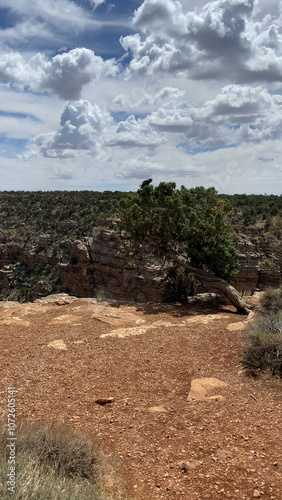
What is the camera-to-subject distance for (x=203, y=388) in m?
5.59

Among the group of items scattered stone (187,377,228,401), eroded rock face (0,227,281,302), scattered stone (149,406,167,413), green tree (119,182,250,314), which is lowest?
eroded rock face (0,227,281,302)

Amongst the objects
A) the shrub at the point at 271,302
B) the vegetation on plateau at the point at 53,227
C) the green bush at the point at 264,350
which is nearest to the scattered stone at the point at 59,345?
the green bush at the point at 264,350

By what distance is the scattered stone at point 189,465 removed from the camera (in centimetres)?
369

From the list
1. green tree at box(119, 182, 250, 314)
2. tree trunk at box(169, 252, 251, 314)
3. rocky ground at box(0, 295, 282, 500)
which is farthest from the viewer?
green tree at box(119, 182, 250, 314)

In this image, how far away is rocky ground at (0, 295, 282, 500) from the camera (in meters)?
3.58

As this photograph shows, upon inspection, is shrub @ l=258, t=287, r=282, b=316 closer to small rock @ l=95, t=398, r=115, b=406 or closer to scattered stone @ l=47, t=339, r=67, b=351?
scattered stone @ l=47, t=339, r=67, b=351

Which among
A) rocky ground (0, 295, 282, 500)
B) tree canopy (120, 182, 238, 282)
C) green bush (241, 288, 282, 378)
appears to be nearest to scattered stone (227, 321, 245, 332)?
rocky ground (0, 295, 282, 500)

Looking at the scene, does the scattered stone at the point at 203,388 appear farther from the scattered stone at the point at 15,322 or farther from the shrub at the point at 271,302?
the scattered stone at the point at 15,322

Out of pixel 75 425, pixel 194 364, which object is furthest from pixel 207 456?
pixel 194 364

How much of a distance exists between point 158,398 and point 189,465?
5.54ft

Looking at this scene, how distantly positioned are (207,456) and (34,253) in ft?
114

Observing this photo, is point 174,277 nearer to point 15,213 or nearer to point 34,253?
point 34,253

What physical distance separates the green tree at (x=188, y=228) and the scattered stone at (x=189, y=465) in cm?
859

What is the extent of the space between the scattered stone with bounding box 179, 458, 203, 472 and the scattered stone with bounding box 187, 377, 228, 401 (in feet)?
4.80
